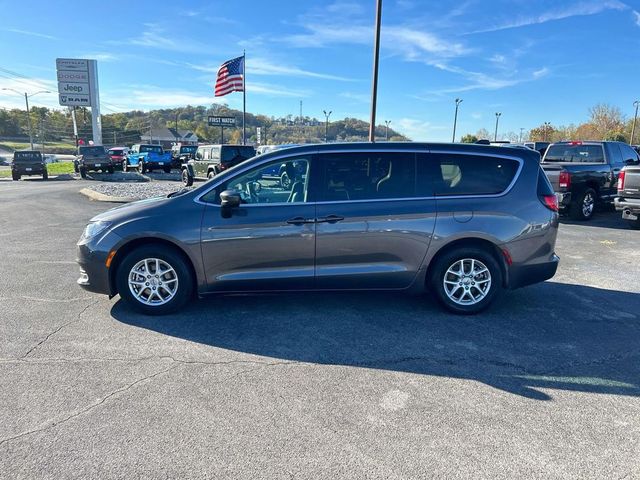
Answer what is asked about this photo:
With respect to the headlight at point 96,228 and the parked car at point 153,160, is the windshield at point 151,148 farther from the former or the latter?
the headlight at point 96,228

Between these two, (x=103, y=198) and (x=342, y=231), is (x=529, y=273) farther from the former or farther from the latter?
(x=103, y=198)

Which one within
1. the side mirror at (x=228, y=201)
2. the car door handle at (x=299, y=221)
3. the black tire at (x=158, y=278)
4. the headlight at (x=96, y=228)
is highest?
the side mirror at (x=228, y=201)

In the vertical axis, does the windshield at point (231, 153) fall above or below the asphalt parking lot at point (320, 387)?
above

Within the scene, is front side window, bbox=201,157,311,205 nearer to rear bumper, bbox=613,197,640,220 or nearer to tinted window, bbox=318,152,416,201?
tinted window, bbox=318,152,416,201

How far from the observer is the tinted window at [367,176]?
4699 mm

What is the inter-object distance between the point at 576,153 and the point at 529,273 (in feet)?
30.4

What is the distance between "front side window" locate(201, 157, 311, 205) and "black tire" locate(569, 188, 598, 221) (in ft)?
31.8

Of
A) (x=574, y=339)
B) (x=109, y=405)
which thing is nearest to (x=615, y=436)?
(x=574, y=339)

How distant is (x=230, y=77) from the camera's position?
27516mm

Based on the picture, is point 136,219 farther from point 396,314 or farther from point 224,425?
point 396,314

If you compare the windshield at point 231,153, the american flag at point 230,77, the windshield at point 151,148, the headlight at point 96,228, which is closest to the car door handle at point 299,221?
the headlight at point 96,228

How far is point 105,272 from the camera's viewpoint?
4641 millimetres

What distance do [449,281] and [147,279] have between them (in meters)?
3.21

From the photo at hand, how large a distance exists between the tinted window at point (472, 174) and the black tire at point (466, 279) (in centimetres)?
65
